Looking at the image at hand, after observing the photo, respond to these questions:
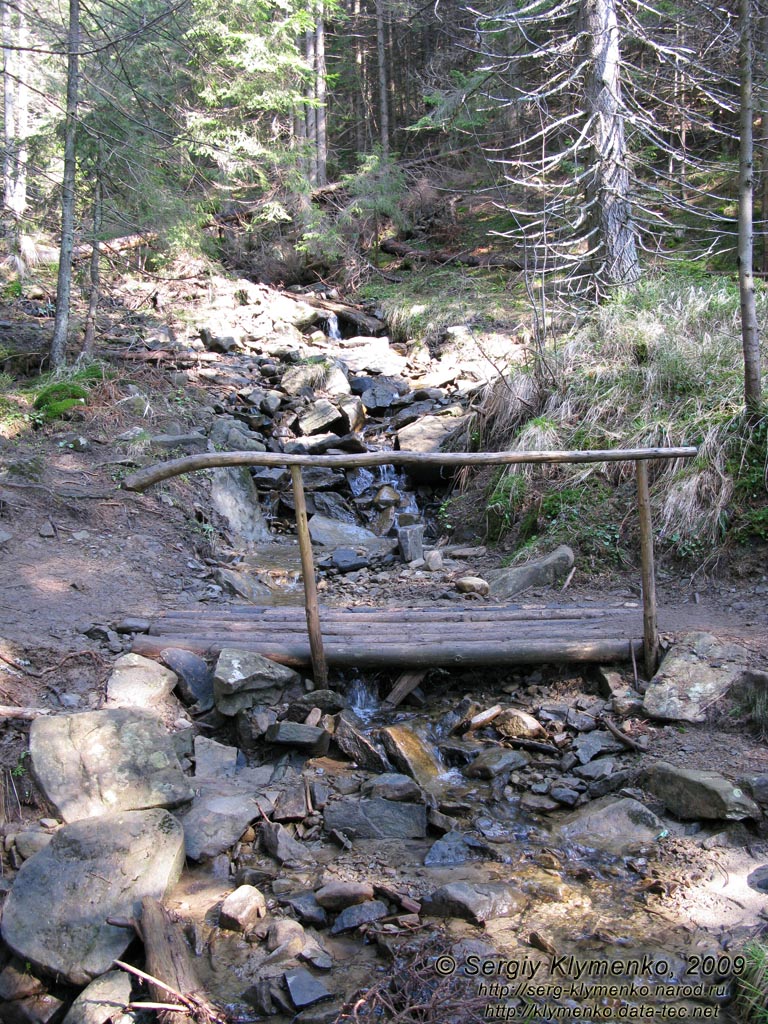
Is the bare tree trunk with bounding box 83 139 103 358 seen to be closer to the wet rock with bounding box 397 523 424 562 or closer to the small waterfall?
the wet rock with bounding box 397 523 424 562

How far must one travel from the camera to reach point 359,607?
692 centimetres

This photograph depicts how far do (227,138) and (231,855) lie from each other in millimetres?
16166

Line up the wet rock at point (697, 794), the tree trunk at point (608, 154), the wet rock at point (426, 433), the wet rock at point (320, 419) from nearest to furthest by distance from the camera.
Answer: the wet rock at point (697, 794) → the tree trunk at point (608, 154) → the wet rock at point (426, 433) → the wet rock at point (320, 419)

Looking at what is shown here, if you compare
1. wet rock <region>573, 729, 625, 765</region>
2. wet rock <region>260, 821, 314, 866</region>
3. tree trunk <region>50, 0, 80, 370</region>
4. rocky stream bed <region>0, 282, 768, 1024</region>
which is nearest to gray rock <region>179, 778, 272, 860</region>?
rocky stream bed <region>0, 282, 768, 1024</region>

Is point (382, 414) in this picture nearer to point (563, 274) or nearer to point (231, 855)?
point (563, 274)

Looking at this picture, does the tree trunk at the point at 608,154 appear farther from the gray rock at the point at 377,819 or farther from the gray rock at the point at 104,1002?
the gray rock at the point at 104,1002

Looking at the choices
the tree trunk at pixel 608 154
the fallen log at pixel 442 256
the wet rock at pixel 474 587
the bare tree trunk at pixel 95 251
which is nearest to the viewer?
the wet rock at pixel 474 587

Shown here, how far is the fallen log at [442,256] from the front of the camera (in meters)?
18.5

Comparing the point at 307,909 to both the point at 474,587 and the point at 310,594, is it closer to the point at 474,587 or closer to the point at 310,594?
the point at 310,594

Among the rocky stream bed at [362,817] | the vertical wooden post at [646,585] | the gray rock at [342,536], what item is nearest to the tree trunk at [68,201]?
the rocky stream bed at [362,817]

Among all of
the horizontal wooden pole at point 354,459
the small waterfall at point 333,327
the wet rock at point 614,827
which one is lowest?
the wet rock at point 614,827

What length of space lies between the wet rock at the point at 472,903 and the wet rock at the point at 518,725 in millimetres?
1482

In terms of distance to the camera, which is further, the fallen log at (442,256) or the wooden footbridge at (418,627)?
the fallen log at (442,256)

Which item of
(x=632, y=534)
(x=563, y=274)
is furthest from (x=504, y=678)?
(x=563, y=274)
